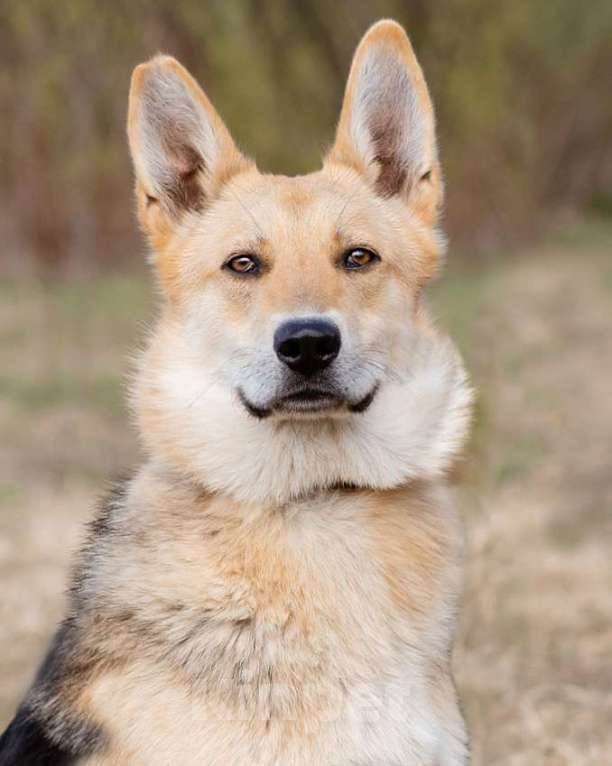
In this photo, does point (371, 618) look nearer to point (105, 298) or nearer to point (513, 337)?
point (513, 337)

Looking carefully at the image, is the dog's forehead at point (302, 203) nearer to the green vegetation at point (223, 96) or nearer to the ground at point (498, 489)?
the ground at point (498, 489)

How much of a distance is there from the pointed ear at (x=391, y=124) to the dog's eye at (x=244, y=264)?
0.66m

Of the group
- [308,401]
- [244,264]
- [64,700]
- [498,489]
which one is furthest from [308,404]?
[498,489]

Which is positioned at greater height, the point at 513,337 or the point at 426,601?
the point at 426,601

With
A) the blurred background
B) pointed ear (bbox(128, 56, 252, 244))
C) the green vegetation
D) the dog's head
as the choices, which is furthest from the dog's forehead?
the green vegetation

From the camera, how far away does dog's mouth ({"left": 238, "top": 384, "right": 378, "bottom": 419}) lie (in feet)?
11.5

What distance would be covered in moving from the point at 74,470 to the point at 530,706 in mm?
4966

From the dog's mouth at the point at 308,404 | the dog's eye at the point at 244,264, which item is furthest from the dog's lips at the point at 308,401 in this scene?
the dog's eye at the point at 244,264

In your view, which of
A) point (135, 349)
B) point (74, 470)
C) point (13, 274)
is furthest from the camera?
point (13, 274)

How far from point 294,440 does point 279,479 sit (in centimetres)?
15

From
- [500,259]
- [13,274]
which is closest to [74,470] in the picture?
[13,274]

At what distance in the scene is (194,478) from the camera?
360cm

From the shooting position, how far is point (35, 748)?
10.4 ft

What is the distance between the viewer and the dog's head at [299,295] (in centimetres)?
356
